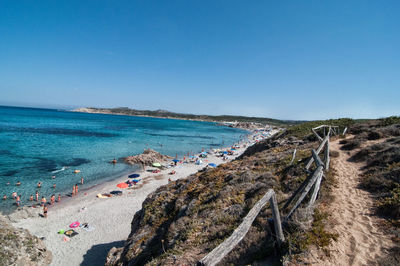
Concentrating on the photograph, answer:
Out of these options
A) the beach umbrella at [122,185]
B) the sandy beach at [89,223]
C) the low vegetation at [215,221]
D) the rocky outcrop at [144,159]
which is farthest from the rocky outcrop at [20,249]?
the rocky outcrop at [144,159]

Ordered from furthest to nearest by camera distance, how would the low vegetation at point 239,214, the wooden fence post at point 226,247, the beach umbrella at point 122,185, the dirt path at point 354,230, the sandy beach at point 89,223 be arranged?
the beach umbrella at point 122,185 → the sandy beach at point 89,223 → the low vegetation at point 239,214 → the dirt path at point 354,230 → the wooden fence post at point 226,247

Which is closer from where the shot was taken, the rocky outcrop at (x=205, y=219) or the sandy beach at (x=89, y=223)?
the rocky outcrop at (x=205, y=219)

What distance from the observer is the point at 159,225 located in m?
9.09

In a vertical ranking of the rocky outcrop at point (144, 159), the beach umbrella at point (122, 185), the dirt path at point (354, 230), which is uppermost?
the dirt path at point (354, 230)

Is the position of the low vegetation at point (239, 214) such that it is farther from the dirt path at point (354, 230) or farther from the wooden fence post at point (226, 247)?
the wooden fence post at point (226, 247)

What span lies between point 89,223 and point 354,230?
18.9 metres

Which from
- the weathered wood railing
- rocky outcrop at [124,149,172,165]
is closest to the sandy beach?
rocky outcrop at [124,149,172,165]

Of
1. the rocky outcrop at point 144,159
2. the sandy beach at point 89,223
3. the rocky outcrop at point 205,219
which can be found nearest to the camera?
the rocky outcrop at point 205,219

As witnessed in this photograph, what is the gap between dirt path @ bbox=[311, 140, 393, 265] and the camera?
180 inches

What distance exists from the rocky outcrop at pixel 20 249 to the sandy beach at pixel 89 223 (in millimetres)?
1031

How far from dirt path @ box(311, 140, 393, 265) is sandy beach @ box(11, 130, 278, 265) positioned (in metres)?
13.7

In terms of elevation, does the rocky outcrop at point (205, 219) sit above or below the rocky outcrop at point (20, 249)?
above

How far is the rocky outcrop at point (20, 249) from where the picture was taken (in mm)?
10211

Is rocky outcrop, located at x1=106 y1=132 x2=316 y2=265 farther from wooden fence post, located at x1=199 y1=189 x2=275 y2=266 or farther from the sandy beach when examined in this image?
the sandy beach
